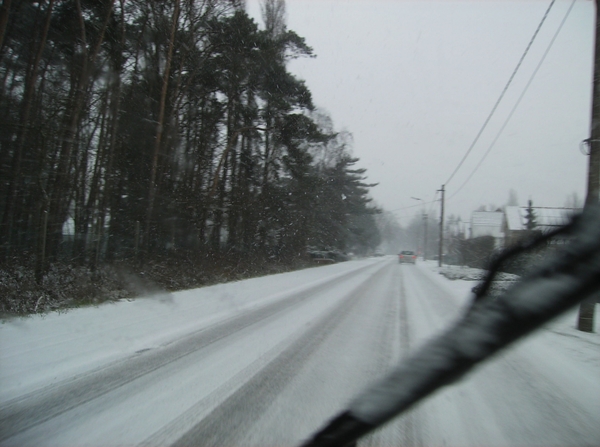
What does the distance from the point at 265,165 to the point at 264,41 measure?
7.90 m

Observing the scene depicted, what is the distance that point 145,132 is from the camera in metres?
15.2

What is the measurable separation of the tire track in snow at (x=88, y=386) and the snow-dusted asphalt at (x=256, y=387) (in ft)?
0.05

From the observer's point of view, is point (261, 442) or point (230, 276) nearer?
point (261, 442)

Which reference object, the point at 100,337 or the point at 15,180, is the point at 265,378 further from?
the point at 15,180

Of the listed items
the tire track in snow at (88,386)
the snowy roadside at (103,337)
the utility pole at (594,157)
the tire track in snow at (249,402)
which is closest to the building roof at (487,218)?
the snowy roadside at (103,337)

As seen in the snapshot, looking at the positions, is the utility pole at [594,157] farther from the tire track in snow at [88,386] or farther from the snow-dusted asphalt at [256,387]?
the tire track in snow at [88,386]

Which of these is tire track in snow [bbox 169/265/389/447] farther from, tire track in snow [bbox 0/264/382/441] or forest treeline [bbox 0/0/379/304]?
forest treeline [bbox 0/0/379/304]

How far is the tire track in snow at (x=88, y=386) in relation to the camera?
3.04 m

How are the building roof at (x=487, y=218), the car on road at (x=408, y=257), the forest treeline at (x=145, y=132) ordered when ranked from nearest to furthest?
1. the forest treeline at (x=145, y=132)
2. the building roof at (x=487, y=218)
3. the car on road at (x=408, y=257)

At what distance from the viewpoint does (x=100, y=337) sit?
5.61 metres

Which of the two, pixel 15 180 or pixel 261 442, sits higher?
pixel 15 180

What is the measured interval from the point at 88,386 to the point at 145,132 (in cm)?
1353

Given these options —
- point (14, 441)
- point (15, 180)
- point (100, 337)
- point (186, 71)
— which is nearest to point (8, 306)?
point (100, 337)

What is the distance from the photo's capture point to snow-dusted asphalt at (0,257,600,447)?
2.80 metres
